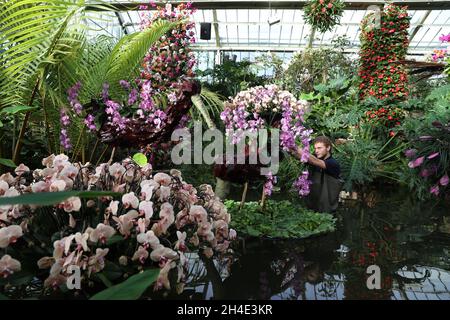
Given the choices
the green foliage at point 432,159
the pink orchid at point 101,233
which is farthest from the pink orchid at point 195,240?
the green foliage at point 432,159

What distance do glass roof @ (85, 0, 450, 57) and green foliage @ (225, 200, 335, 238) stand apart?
1181 cm

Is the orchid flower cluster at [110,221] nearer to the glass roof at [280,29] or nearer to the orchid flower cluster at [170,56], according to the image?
the orchid flower cluster at [170,56]

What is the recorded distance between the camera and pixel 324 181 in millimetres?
3025

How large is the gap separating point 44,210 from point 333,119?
5132 millimetres

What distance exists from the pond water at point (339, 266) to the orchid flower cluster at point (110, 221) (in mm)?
215

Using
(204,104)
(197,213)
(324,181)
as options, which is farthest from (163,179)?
(204,104)

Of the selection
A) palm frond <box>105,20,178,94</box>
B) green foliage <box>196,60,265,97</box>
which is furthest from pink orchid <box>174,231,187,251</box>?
green foliage <box>196,60,265,97</box>

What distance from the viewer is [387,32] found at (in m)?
6.21

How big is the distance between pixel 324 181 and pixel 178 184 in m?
1.84

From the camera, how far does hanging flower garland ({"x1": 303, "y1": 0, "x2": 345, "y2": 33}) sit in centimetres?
607

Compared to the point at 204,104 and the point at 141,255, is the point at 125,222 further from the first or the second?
the point at 204,104

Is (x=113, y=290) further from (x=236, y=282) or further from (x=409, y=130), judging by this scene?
(x=409, y=130)
